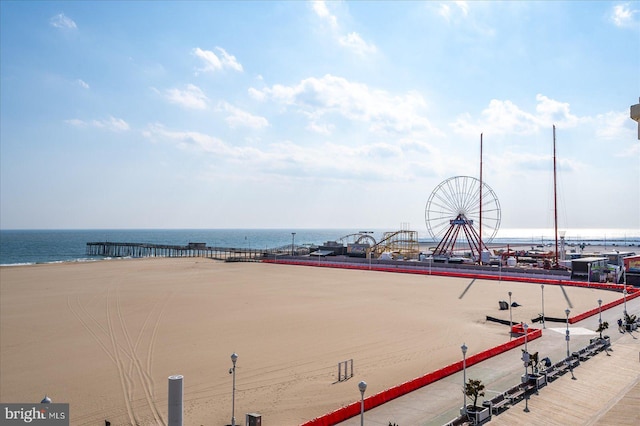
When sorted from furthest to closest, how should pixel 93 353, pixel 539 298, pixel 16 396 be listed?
1. pixel 539 298
2. pixel 93 353
3. pixel 16 396

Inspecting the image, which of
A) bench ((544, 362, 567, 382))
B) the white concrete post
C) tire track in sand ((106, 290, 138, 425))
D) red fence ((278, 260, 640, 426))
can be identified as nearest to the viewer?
the white concrete post

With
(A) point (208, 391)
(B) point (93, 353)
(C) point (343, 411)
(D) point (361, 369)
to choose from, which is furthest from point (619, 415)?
(B) point (93, 353)

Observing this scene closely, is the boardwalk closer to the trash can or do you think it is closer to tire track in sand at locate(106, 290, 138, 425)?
the trash can

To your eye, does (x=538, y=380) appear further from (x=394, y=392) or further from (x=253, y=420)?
(x=253, y=420)

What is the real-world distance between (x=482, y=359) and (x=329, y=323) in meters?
12.2

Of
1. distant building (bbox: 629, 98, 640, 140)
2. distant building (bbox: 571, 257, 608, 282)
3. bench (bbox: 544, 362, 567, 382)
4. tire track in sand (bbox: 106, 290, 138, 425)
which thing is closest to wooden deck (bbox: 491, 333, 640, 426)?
bench (bbox: 544, 362, 567, 382)

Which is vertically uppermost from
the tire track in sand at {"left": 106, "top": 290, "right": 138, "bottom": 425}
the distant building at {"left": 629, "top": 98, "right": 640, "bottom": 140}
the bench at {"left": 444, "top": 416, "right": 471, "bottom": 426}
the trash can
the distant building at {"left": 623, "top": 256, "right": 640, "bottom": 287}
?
the distant building at {"left": 629, "top": 98, "right": 640, "bottom": 140}

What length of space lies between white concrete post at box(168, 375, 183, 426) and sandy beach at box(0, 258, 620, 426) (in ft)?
26.8

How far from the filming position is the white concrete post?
26.2ft

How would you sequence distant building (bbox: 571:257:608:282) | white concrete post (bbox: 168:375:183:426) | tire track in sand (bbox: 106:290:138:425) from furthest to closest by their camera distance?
distant building (bbox: 571:257:608:282), tire track in sand (bbox: 106:290:138:425), white concrete post (bbox: 168:375:183:426)

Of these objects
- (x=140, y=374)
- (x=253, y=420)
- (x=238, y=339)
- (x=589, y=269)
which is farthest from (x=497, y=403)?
(x=589, y=269)

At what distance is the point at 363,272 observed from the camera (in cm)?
6438

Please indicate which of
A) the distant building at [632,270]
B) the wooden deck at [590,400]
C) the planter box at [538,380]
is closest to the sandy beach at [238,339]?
the planter box at [538,380]

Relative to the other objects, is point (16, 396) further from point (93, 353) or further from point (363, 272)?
point (363, 272)
